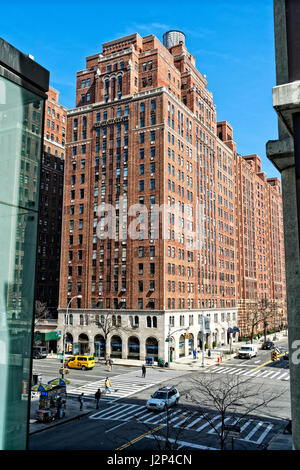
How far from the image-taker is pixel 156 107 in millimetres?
62312

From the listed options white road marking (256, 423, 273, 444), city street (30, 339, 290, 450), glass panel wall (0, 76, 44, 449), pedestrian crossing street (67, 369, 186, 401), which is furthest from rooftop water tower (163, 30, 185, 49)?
glass panel wall (0, 76, 44, 449)

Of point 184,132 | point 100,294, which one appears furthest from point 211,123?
point 100,294

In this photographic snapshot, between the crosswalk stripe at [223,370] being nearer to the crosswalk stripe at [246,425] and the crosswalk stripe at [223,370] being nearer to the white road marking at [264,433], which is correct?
the crosswalk stripe at [246,425]

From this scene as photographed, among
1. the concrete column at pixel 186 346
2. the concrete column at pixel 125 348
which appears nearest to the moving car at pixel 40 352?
the concrete column at pixel 125 348

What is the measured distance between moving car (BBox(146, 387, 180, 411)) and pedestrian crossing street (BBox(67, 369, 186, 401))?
18.1 ft

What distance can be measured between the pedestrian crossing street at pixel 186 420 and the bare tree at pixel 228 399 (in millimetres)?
222

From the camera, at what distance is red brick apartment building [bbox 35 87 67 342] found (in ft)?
278

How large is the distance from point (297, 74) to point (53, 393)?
27.6 m

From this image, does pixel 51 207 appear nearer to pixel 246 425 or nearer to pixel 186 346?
pixel 186 346

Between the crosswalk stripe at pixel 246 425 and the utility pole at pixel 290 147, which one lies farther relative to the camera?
the crosswalk stripe at pixel 246 425

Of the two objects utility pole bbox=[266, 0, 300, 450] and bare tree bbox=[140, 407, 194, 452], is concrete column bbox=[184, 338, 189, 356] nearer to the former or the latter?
bare tree bbox=[140, 407, 194, 452]

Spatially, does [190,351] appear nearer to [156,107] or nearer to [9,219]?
[156,107]

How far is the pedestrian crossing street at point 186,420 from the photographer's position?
23.8 meters

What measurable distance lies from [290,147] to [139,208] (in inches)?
2125
